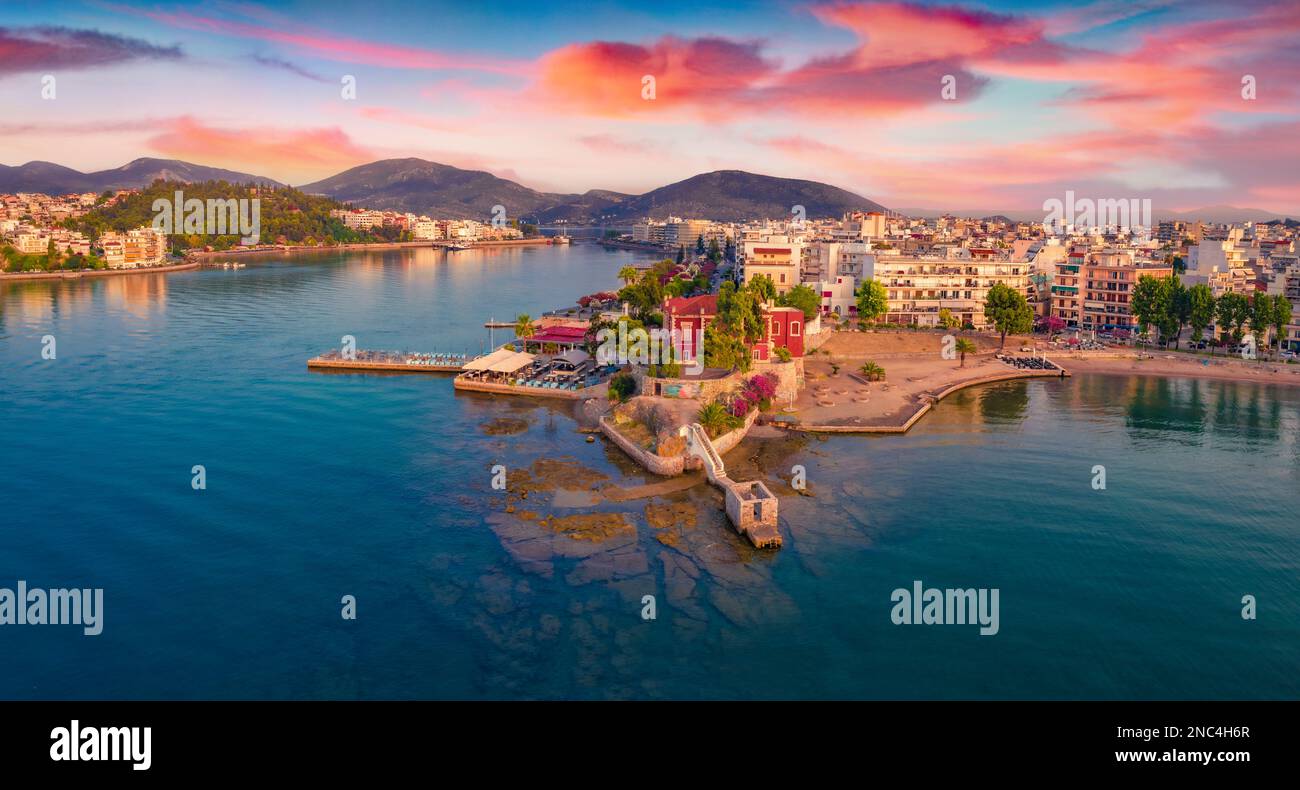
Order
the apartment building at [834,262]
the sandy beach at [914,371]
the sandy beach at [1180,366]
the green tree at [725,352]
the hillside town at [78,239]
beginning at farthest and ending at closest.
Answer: the hillside town at [78,239], the apartment building at [834,262], the sandy beach at [1180,366], the green tree at [725,352], the sandy beach at [914,371]

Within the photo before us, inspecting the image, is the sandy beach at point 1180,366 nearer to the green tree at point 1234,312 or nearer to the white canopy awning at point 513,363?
the green tree at point 1234,312

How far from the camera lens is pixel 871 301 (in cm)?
5250

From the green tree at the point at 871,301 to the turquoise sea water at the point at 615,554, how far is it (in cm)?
1369

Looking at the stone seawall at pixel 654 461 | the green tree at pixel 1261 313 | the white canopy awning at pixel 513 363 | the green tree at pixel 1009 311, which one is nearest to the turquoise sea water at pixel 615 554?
the stone seawall at pixel 654 461

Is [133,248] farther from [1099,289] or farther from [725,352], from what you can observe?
[1099,289]

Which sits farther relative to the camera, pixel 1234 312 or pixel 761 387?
pixel 1234 312

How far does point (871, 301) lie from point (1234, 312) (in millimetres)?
19550

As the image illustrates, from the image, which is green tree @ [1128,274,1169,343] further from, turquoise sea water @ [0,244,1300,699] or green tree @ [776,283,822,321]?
green tree @ [776,283,822,321]

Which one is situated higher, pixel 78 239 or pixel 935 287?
pixel 78 239

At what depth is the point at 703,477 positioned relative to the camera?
27984mm

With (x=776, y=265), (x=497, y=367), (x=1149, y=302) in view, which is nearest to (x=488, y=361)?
(x=497, y=367)

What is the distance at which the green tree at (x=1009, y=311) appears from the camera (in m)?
48.3
